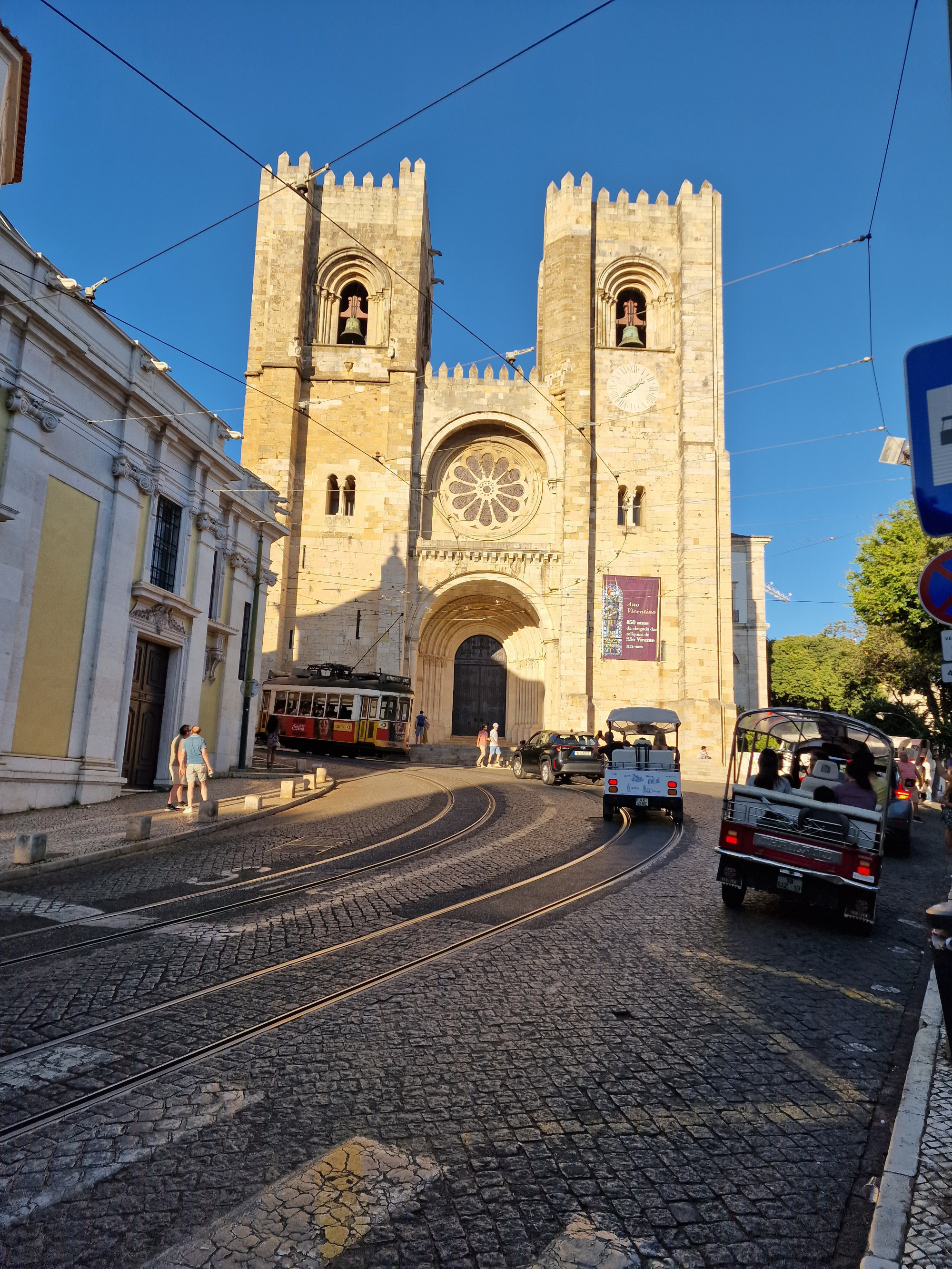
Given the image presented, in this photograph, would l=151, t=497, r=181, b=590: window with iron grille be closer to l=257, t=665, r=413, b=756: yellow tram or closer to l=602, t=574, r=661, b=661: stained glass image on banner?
l=257, t=665, r=413, b=756: yellow tram

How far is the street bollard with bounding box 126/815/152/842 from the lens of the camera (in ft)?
32.5

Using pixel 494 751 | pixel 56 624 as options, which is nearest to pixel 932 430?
pixel 56 624

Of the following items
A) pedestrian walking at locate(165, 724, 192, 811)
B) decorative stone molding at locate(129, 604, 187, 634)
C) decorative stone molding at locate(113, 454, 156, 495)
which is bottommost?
pedestrian walking at locate(165, 724, 192, 811)

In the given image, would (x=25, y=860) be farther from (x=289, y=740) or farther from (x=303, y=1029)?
(x=289, y=740)

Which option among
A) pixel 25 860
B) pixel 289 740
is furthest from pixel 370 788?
pixel 289 740

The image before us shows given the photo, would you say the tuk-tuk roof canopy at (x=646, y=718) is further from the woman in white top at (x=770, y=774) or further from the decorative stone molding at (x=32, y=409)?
the decorative stone molding at (x=32, y=409)

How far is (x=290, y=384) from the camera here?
33094 mm

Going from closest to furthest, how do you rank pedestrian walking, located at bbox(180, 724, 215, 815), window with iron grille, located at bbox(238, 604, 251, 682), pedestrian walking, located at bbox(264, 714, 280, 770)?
pedestrian walking, located at bbox(180, 724, 215, 815) → window with iron grille, located at bbox(238, 604, 251, 682) → pedestrian walking, located at bbox(264, 714, 280, 770)

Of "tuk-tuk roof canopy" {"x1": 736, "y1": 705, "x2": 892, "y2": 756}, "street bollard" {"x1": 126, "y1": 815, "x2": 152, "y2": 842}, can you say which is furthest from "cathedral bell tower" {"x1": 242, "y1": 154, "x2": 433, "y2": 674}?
"tuk-tuk roof canopy" {"x1": 736, "y1": 705, "x2": 892, "y2": 756}

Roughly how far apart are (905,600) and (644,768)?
1167 centimetres

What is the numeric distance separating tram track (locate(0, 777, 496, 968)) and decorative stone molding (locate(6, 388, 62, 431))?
799cm

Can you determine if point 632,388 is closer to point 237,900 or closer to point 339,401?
point 339,401

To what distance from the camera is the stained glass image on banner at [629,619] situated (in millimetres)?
32062

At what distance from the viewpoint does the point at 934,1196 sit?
2699mm
